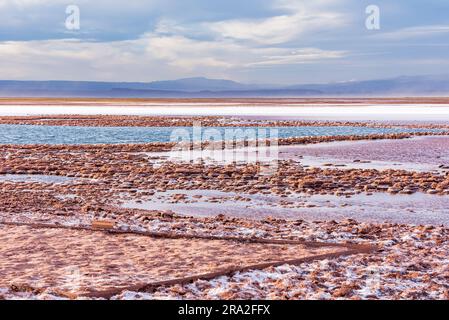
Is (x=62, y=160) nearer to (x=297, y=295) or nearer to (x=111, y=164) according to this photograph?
(x=111, y=164)

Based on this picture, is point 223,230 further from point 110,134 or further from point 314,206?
point 110,134

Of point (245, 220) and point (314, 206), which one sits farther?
point (314, 206)

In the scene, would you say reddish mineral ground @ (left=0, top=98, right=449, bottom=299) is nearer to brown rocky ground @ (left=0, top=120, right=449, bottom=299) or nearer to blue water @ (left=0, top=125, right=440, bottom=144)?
brown rocky ground @ (left=0, top=120, right=449, bottom=299)

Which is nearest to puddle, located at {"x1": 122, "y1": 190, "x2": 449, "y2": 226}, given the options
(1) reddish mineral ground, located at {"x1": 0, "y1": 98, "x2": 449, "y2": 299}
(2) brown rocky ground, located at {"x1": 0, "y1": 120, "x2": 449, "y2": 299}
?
(1) reddish mineral ground, located at {"x1": 0, "y1": 98, "x2": 449, "y2": 299}

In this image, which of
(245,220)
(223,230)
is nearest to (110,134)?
(245,220)

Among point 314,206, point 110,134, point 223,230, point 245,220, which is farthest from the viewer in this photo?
point 110,134

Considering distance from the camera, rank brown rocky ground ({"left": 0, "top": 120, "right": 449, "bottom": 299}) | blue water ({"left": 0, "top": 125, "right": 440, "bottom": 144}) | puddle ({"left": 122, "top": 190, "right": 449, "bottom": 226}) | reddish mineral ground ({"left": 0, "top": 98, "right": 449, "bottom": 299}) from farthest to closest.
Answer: blue water ({"left": 0, "top": 125, "right": 440, "bottom": 144}) → puddle ({"left": 122, "top": 190, "right": 449, "bottom": 226}) → reddish mineral ground ({"left": 0, "top": 98, "right": 449, "bottom": 299}) → brown rocky ground ({"left": 0, "top": 120, "right": 449, "bottom": 299})

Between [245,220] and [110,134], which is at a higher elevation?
[110,134]

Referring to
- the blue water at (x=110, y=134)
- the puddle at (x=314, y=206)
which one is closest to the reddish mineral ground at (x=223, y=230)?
the puddle at (x=314, y=206)

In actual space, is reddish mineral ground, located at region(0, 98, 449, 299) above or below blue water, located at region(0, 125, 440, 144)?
below

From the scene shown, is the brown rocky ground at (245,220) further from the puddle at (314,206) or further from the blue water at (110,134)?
the blue water at (110,134)

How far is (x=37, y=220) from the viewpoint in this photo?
1105 centimetres

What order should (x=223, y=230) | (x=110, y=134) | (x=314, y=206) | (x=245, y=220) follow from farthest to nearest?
(x=110, y=134), (x=314, y=206), (x=245, y=220), (x=223, y=230)
